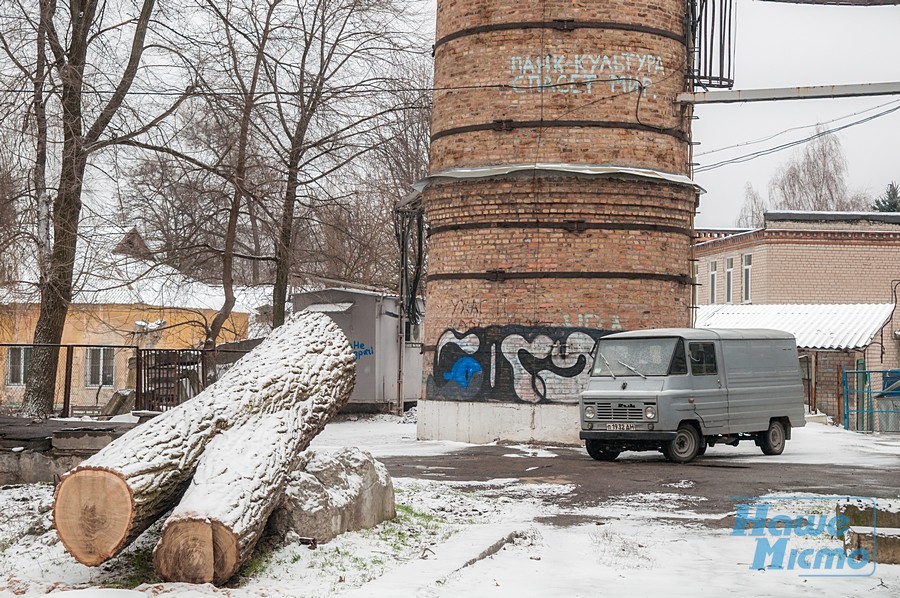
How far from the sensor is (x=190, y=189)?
87.8ft

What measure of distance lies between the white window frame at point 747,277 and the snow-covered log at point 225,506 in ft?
120

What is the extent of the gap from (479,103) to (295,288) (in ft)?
43.0

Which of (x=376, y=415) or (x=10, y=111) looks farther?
(x=376, y=415)

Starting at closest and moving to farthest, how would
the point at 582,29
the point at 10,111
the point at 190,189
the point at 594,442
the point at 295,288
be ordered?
the point at 594,442, the point at 10,111, the point at 582,29, the point at 190,189, the point at 295,288

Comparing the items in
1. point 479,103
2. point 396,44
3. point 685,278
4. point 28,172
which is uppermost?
point 396,44

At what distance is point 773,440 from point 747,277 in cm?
2508

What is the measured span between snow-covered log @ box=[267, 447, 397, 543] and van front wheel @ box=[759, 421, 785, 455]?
424 inches

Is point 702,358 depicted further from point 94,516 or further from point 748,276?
point 748,276

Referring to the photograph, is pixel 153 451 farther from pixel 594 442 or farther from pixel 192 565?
pixel 594 442

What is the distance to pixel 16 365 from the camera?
30.6 metres

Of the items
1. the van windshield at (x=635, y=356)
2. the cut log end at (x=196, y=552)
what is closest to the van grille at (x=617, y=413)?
the van windshield at (x=635, y=356)

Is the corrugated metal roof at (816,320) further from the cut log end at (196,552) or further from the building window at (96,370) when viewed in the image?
the cut log end at (196,552)

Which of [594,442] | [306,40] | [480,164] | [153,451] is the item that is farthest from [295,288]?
[153,451]

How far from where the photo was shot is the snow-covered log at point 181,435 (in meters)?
8.09
